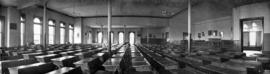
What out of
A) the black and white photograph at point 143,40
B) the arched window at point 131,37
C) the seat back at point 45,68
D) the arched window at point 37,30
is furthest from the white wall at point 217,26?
the arched window at point 37,30

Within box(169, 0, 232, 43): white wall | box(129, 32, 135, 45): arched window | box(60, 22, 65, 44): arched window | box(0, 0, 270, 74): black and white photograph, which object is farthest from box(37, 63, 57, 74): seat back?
box(129, 32, 135, 45): arched window

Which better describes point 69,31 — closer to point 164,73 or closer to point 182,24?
point 182,24

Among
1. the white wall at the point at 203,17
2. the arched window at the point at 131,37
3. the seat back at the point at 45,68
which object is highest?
the white wall at the point at 203,17

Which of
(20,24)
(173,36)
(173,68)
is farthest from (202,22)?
(20,24)

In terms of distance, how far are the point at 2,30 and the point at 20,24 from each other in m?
1.21

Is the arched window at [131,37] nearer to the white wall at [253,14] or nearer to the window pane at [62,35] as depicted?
the window pane at [62,35]

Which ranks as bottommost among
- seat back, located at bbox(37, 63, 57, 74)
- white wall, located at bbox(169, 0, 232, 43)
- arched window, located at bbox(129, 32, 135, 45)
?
seat back, located at bbox(37, 63, 57, 74)

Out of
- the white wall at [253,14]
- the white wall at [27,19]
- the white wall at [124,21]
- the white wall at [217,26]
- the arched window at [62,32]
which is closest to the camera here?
the white wall at [253,14]

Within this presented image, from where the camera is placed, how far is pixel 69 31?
823 inches

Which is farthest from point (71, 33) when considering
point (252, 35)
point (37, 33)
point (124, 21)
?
point (252, 35)

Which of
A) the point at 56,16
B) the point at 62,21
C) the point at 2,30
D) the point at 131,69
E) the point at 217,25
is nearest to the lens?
the point at 131,69

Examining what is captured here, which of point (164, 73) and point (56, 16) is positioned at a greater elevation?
point (56, 16)

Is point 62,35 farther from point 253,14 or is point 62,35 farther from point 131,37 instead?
point 253,14

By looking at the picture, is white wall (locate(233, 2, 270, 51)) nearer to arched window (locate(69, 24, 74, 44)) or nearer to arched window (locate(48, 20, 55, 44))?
arched window (locate(48, 20, 55, 44))
